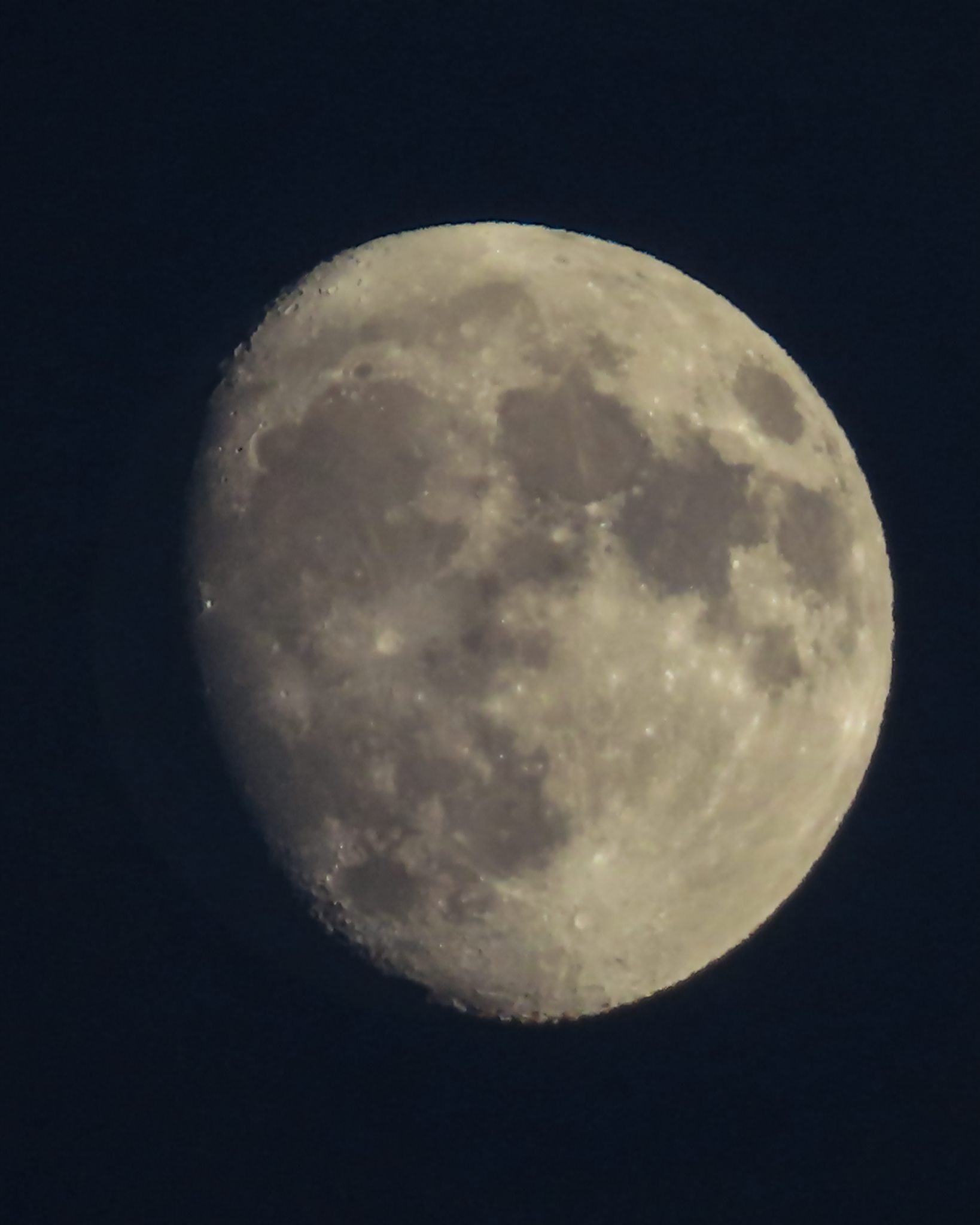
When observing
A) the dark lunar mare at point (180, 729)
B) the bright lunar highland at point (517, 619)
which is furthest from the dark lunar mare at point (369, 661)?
the dark lunar mare at point (180, 729)

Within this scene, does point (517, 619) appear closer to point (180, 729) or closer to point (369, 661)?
point (369, 661)

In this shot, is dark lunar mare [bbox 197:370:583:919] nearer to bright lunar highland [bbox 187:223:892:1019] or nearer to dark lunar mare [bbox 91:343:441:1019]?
bright lunar highland [bbox 187:223:892:1019]

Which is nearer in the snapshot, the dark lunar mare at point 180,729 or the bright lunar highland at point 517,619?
the bright lunar highland at point 517,619

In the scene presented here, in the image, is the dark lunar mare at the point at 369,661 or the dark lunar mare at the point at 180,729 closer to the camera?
the dark lunar mare at the point at 369,661

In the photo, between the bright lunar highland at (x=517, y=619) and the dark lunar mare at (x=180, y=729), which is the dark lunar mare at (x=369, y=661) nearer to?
the bright lunar highland at (x=517, y=619)

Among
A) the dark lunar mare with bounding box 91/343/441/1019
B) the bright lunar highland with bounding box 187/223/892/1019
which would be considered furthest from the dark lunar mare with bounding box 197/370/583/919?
the dark lunar mare with bounding box 91/343/441/1019

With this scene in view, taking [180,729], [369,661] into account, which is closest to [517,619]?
[369,661]

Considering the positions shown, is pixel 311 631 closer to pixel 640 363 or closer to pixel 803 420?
pixel 640 363

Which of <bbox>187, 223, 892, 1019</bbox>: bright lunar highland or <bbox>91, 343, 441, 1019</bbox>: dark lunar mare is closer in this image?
<bbox>187, 223, 892, 1019</bbox>: bright lunar highland
